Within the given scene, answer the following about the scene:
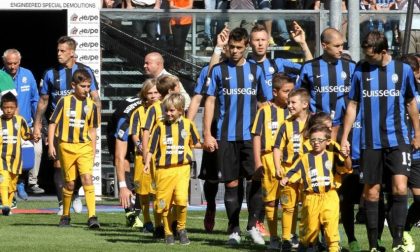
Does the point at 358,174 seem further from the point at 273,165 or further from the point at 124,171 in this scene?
the point at 124,171

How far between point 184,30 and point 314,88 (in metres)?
8.73

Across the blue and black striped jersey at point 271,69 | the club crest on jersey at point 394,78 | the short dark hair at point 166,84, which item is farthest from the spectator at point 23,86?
the club crest on jersey at point 394,78

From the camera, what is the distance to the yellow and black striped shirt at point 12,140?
17.2 metres

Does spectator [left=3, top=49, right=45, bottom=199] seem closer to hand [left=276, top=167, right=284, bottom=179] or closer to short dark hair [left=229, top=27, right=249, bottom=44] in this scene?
short dark hair [left=229, top=27, right=249, bottom=44]

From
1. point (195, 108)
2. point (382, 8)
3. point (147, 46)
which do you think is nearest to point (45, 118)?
point (147, 46)

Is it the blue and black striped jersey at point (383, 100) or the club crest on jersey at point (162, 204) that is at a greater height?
the blue and black striped jersey at point (383, 100)

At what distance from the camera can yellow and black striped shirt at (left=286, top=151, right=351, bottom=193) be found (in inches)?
451

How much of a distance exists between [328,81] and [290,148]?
1070 mm

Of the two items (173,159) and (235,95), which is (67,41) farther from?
(173,159)

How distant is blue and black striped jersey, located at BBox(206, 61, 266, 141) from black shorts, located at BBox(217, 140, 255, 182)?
7cm

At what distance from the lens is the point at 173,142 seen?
41.9ft

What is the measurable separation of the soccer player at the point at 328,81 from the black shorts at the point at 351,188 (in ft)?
1.86

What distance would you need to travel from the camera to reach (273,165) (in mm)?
12586

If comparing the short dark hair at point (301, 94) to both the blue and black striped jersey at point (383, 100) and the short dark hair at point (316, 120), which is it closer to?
the short dark hair at point (316, 120)
